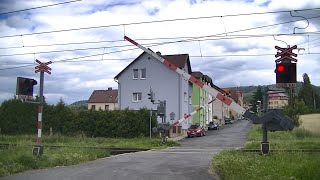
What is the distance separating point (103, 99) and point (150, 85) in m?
48.0

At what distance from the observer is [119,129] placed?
159 ft

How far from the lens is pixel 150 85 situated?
6206 cm

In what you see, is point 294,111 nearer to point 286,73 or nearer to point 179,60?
point 179,60

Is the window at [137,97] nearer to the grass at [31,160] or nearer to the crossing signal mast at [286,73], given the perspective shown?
the grass at [31,160]

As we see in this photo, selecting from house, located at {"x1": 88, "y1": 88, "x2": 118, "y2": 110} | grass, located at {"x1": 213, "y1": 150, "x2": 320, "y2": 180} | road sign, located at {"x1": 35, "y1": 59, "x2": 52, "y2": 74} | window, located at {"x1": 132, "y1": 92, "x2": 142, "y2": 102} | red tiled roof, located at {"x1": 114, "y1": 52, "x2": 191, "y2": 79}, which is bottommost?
grass, located at {"x1": 213, "y1": 150, "x2": 320, "y2": 180}

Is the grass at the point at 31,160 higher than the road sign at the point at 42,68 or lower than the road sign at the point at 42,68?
lower

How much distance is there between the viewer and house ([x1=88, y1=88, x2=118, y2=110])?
350 feet

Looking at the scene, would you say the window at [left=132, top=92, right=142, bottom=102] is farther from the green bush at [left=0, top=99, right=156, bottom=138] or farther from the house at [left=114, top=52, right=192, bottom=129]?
the green bush at [left=0, top=99, right=156, bottom=138]

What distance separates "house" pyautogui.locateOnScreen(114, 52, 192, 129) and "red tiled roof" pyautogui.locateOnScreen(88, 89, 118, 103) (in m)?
43.4

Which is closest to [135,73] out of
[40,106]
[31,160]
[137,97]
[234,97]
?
[137,97]

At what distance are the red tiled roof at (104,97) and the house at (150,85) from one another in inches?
1709

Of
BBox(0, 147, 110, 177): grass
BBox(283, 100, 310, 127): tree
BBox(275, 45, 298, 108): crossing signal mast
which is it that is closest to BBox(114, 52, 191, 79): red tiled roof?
BBox(283, 100, 310, 127): tree

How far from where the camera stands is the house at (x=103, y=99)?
10656cm

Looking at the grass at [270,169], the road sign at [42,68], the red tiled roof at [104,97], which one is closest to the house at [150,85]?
the road sign at [42,68]
